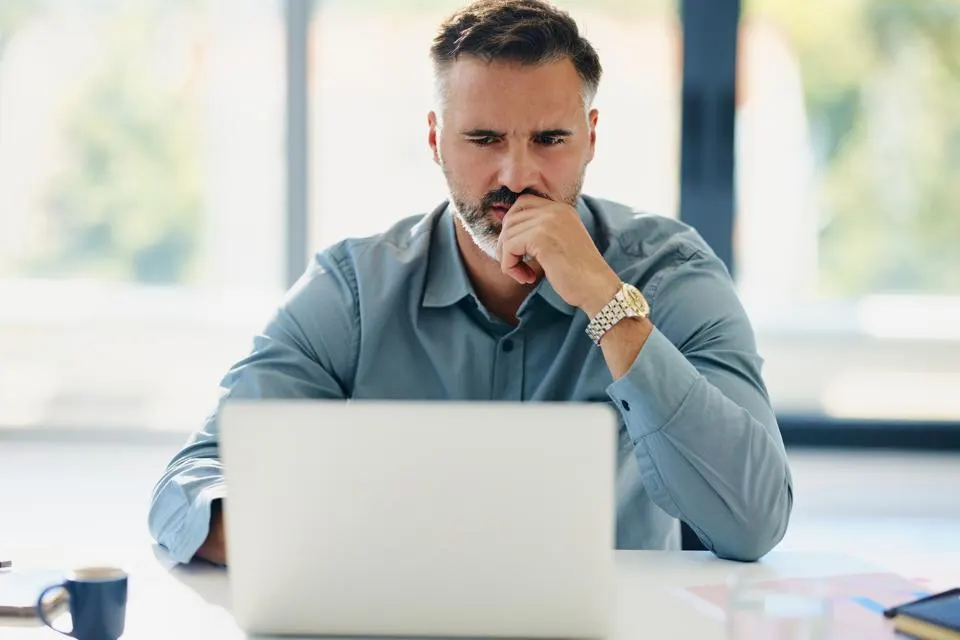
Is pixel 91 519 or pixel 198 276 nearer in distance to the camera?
pixel 91 519

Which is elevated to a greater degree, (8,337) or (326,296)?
(326,296)

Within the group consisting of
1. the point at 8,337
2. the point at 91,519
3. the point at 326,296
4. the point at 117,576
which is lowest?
the point at 91,519

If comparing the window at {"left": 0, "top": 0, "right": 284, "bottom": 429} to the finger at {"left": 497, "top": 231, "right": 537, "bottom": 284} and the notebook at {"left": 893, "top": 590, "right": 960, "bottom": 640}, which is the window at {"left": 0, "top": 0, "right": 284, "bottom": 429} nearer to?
the finger at {"left": 497, "top": 231, "right": 537, "bottom": 284}

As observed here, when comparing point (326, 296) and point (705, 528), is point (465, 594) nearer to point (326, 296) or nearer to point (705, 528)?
point (705, 528)

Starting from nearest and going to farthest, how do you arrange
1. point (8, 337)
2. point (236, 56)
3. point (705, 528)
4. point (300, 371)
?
point (705, 528) < point (300, 371) < point (236, 56) < point (8, 337)

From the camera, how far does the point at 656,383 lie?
60.6 inches

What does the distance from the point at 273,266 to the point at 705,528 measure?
3251mm

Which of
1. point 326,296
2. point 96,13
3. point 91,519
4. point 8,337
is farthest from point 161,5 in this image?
point 326,296

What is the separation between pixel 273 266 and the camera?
4.59m

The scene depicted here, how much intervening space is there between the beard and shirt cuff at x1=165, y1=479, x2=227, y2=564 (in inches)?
22.4

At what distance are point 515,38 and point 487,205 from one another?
0.25m

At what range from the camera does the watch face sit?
1612 millimetres

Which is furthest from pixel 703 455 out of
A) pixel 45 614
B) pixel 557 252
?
pixel 45 614

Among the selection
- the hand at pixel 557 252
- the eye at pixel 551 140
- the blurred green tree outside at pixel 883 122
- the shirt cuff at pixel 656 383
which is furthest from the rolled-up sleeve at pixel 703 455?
the blurred green tree outside at pixel 883 122
